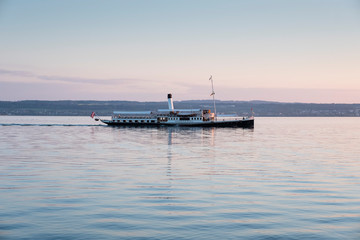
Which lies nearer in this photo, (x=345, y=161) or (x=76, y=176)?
(x=76, y=176)

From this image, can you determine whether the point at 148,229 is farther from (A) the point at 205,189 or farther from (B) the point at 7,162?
(B) the point at 7,162

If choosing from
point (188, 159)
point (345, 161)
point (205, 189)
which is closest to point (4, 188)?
point (205, 189)

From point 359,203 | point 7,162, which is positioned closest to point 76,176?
point 7,162

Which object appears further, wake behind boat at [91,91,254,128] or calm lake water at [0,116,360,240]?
wake behind boat at [91,91,254,128]

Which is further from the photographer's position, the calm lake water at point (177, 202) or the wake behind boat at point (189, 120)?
the wake behind boat at point (189, 120)

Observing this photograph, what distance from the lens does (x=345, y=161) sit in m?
44.8

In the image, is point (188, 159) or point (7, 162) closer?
point (7, 162)

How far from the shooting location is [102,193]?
24047 millimetres

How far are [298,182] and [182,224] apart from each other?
14787 mm

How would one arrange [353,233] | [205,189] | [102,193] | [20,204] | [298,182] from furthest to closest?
[298,182]
[205,189]
[102,193]
[20,204]
[353,233]

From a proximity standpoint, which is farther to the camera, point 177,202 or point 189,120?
point 189,120

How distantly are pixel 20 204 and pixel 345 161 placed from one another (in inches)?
1421

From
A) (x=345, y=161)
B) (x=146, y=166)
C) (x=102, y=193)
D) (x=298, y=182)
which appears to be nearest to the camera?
(x=102, y=193)

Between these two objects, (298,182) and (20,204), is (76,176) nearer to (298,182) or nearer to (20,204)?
(20,204)
